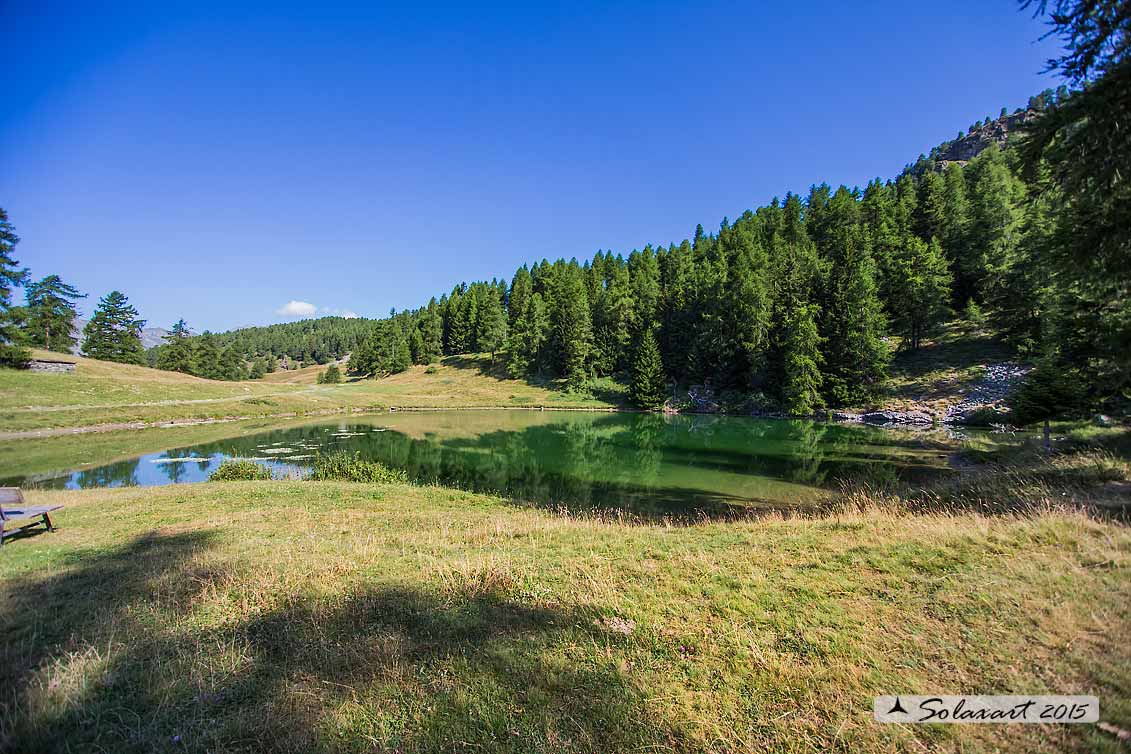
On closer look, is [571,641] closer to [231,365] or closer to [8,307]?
[8,307]

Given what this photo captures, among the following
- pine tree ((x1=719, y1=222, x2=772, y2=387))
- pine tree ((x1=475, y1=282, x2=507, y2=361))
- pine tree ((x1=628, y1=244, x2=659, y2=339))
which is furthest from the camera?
pine tree ((x1=475, y1=282, x2=507, y2=361))

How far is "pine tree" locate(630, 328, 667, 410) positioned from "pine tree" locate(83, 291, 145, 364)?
3836 inches

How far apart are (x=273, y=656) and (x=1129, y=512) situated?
1326 centimetres

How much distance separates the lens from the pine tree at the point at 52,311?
2972 inches

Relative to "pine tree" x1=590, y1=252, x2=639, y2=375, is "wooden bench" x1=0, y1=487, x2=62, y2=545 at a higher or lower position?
lower

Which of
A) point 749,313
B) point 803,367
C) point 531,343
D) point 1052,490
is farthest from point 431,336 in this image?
point 1052,490

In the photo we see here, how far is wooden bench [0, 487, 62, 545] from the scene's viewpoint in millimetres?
10930

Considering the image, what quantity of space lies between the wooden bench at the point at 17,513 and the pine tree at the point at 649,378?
62.4m

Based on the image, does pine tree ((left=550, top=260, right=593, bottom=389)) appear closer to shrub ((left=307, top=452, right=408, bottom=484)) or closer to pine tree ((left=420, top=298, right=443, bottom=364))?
pine tree ((left=420, top=298, right=443, bottom=364))

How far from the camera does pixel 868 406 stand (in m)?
51.9

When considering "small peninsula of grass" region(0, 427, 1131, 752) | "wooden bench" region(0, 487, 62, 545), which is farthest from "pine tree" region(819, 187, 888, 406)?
"wooden bench" region(0, 487, 62, 545)

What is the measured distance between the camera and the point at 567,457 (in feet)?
105

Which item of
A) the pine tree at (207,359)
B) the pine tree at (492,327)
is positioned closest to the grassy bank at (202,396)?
the pine tree at (492,327)

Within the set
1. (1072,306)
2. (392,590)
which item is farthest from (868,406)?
(392,590)
